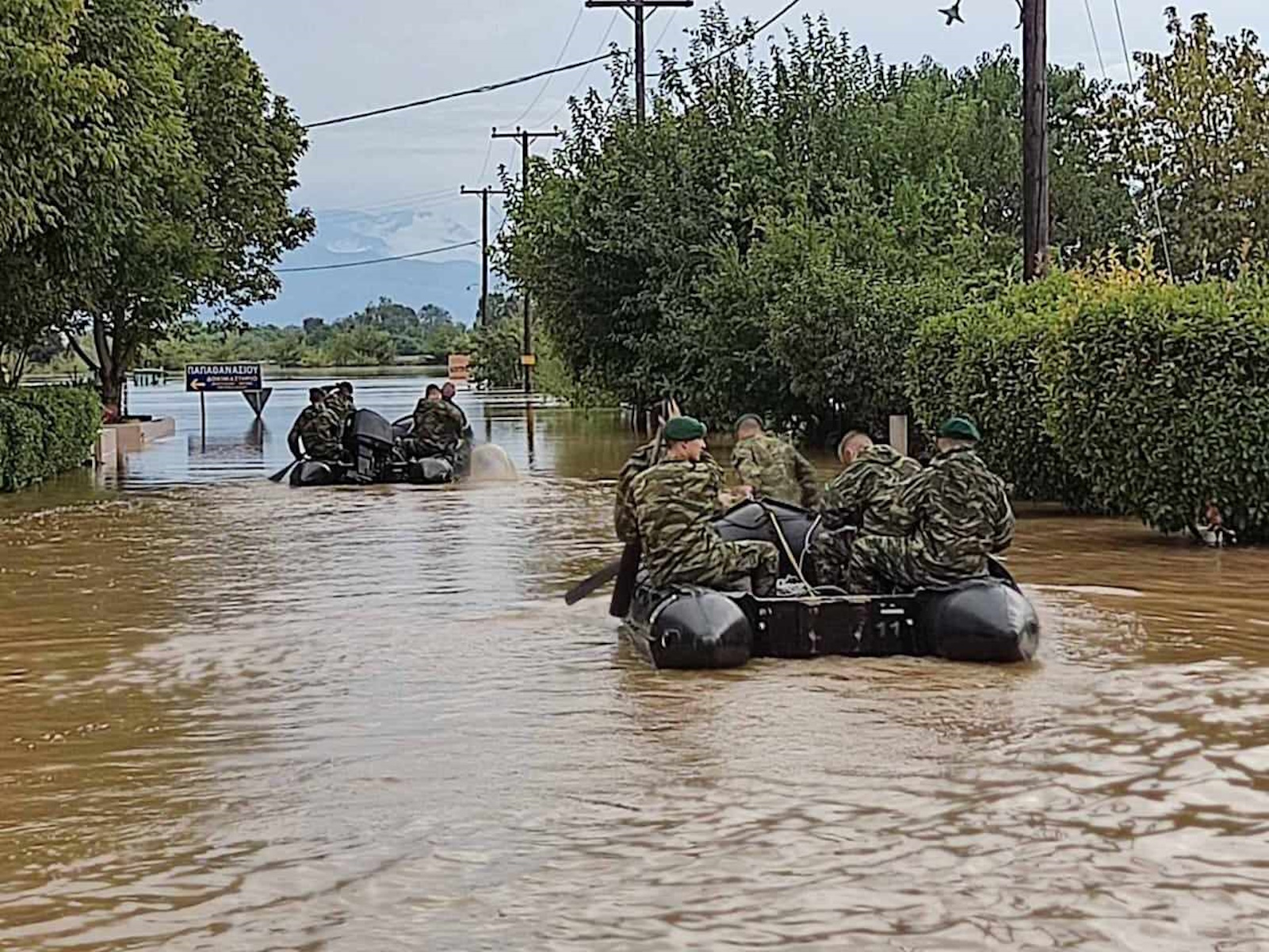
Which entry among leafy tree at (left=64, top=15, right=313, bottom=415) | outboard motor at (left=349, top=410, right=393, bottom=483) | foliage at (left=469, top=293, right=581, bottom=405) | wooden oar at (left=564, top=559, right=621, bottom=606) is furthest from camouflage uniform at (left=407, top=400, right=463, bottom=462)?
foliage at (left=469, top=293, right=581, bottom=405)

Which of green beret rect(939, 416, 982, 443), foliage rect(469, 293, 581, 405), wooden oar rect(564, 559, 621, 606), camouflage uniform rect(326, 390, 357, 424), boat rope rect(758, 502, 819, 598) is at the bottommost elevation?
wooden oar rect(564, 559, 621, 606)

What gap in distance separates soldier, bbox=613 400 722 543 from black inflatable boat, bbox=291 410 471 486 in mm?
14305

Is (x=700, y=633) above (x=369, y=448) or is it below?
below

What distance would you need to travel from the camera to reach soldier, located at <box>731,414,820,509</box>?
1588cm

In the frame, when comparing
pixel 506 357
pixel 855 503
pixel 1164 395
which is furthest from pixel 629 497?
pixel 506 357

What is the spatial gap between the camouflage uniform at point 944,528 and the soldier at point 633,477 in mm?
1215

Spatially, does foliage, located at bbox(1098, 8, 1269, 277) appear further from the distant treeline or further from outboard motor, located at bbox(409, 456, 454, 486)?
the distant treeline

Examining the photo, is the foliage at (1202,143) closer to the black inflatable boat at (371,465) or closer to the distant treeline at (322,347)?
the black inflatable boat at (371,465)

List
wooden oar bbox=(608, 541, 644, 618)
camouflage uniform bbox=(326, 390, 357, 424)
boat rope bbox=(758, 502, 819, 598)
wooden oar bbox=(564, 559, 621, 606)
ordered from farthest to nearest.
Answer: camouflage uniform bbox=(326, 390, 357, 424)
wooden oar bbox=(564, 559, 621, 606)
wooden oar bbox=(608, 541, 644, 618)
boat rope bbox=(758, 502, 819, 598)

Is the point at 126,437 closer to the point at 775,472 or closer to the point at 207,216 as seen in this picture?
the point at 207,216

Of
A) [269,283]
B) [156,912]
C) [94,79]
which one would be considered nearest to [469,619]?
[156,912]

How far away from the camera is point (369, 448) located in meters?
28.5

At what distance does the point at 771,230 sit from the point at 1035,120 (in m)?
12.7

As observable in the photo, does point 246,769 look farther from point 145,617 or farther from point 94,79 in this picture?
point 94,79
